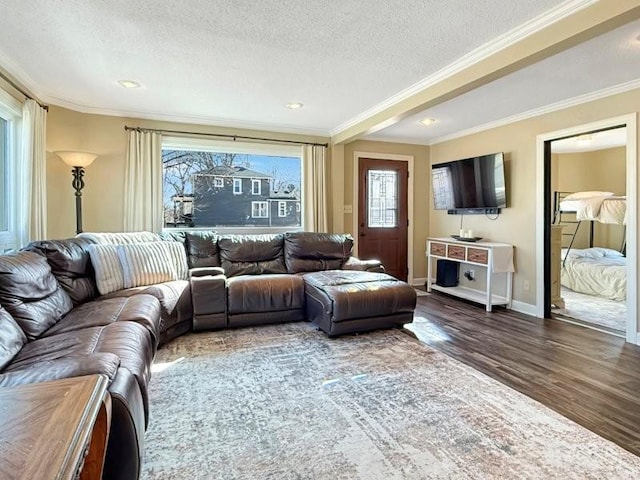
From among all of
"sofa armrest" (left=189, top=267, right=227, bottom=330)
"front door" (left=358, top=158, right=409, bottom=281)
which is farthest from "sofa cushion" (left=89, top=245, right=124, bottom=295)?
"front door" (left=358, top=158, right=409, bottom=281)

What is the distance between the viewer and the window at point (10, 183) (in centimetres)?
335

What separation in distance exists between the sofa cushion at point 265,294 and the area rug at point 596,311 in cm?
313

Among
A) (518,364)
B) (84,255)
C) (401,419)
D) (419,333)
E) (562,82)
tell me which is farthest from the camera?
(419,333)

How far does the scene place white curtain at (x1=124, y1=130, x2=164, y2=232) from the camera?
426cm

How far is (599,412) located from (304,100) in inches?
138

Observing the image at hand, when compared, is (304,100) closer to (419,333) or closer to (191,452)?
(419,333)

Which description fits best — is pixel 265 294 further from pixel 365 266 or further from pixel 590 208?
pixel 590 208

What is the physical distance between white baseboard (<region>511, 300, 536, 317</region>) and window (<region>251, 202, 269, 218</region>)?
3.41 meters

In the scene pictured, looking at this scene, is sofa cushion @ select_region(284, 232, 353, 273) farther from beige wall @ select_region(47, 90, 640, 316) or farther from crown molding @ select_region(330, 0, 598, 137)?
crown molding @ select_region(330, 0, 598, 137)

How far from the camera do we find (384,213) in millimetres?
5777

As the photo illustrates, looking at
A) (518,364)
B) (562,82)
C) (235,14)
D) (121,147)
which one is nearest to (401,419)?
(518,364)

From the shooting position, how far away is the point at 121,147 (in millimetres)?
4301

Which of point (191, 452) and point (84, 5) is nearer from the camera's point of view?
point (191, 452)

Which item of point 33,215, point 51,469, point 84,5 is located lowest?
point 51,469
